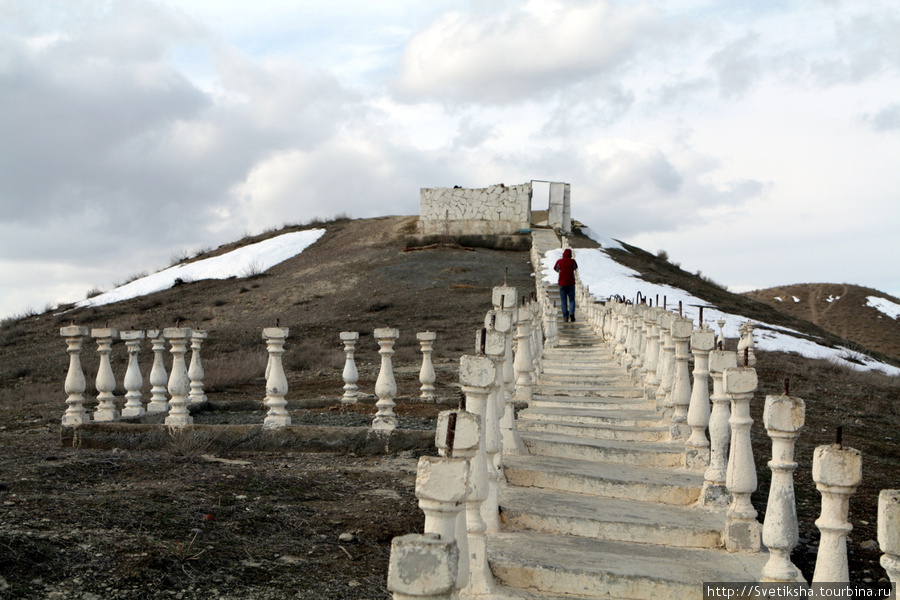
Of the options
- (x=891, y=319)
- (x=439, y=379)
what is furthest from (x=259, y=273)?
(x=891, y=319)

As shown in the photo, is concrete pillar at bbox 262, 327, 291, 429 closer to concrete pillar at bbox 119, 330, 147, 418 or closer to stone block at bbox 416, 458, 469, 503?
concrete pillar at bbox 119, 330, 147, 418

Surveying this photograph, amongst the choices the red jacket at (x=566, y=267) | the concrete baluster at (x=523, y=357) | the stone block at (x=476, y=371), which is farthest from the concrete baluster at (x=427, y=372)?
the red jacket at (x=566, y=267)

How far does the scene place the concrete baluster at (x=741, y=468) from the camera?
5.12 m

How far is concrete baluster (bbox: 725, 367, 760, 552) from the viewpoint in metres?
5.12

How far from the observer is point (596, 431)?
8.54 meters

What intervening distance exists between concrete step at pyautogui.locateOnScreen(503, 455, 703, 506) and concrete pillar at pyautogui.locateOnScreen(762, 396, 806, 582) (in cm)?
196

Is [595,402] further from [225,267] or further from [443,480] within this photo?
[225,267]

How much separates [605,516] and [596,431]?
2.76 m

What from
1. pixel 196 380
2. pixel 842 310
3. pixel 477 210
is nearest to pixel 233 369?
pixel 196 380

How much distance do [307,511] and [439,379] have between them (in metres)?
8.78

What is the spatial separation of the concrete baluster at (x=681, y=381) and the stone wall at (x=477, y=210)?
3163 centimetres

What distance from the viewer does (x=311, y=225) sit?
48344mm

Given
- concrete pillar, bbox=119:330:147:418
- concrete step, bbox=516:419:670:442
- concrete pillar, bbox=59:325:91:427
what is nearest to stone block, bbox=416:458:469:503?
concrete step, bbox=516:419:670:442

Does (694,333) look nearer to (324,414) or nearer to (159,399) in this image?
(324,414)
